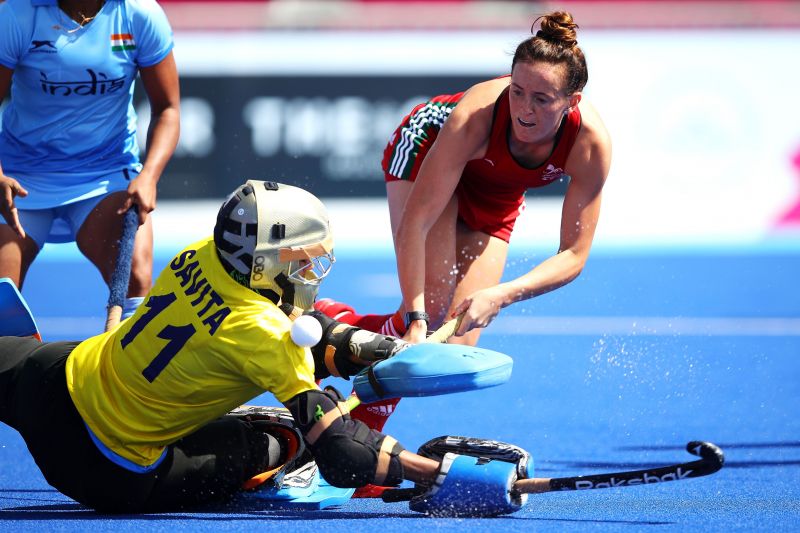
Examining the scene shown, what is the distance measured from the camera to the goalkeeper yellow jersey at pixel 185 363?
367cm

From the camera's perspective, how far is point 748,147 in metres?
11.8

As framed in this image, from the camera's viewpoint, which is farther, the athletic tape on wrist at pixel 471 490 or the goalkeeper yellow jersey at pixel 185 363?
the athletic tape on wrist at pixel 471 490

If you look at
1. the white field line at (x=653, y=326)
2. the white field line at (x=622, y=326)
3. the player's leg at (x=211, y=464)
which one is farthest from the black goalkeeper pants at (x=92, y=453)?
the white field line at (x=653, y=326)

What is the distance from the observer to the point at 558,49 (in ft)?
14.3

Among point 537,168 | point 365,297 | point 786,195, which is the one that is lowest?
point 365,297

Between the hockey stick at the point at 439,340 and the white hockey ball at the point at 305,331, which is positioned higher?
the white hockey ball at the point at 305,331

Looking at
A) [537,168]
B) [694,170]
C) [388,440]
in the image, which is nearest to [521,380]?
[537,168]

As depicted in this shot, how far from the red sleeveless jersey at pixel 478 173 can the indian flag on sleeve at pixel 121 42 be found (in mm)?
1155

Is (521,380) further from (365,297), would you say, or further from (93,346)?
(93,346)

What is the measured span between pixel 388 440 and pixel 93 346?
101 centimetres

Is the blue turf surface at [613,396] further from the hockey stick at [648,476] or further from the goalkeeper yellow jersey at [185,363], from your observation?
the goalkeeper yellow jersey at [185,363]

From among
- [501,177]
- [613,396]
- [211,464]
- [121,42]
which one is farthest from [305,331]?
[613,396]

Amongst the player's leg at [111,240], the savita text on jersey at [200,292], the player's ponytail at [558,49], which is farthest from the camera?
the player's leg at [111,240]

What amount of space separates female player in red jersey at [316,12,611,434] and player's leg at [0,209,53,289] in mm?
1164
